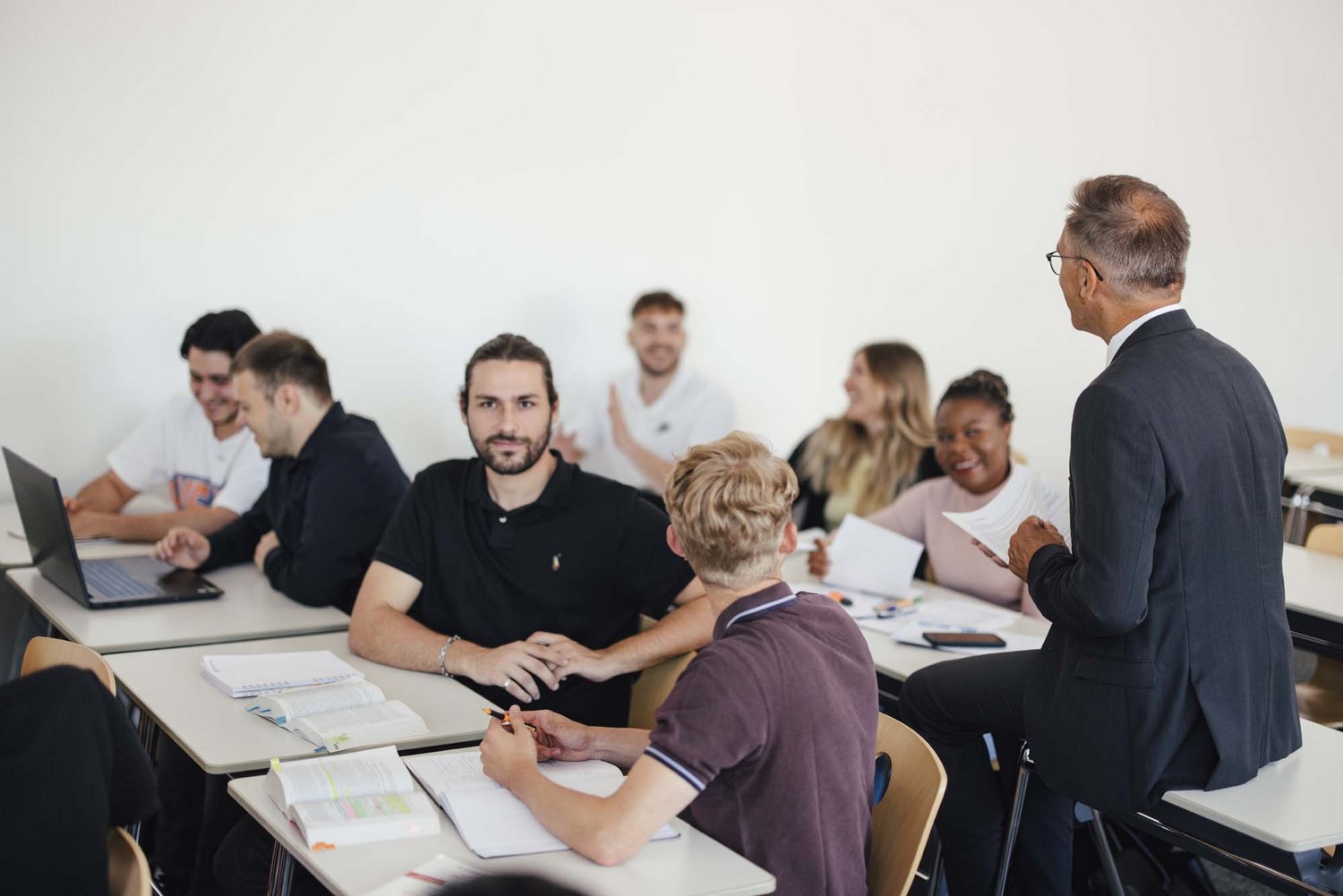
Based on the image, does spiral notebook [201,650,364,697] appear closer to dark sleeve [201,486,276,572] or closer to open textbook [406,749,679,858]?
open textbook [406,749,679,858]

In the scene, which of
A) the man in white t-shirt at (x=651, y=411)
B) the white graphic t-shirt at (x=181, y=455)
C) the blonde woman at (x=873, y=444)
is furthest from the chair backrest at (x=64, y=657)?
the man in white t-shirt at (x=651, y=411)

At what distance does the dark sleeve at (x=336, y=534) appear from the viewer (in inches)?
122

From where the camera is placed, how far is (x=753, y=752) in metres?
1.69

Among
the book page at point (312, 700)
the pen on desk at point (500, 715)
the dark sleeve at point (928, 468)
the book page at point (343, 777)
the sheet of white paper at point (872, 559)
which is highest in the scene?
the dark sleeve at point (928, 468)

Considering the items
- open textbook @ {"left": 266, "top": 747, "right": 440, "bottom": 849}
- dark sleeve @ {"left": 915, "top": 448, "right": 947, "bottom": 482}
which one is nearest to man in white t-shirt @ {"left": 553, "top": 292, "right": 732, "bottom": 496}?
dark sleeve @ {"left": 915, "top": 448, "right": 947, "bottom": 482}

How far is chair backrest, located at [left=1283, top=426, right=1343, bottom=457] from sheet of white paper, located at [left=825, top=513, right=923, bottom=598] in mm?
3200

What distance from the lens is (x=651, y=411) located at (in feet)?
17.4

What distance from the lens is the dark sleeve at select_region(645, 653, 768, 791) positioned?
161 centimetres

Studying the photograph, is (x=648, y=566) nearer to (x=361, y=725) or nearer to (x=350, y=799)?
(x=361, y=725)

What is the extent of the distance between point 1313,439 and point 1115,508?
14.4ft

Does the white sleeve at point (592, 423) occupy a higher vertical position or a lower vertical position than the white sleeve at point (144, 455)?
higher

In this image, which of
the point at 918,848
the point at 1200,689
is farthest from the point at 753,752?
the point at 1200,689

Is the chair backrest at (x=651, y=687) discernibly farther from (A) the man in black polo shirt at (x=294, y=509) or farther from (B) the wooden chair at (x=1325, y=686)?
(B) the wooden chair at (x=1325, y=686)

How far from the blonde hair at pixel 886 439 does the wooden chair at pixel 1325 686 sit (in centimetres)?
126
